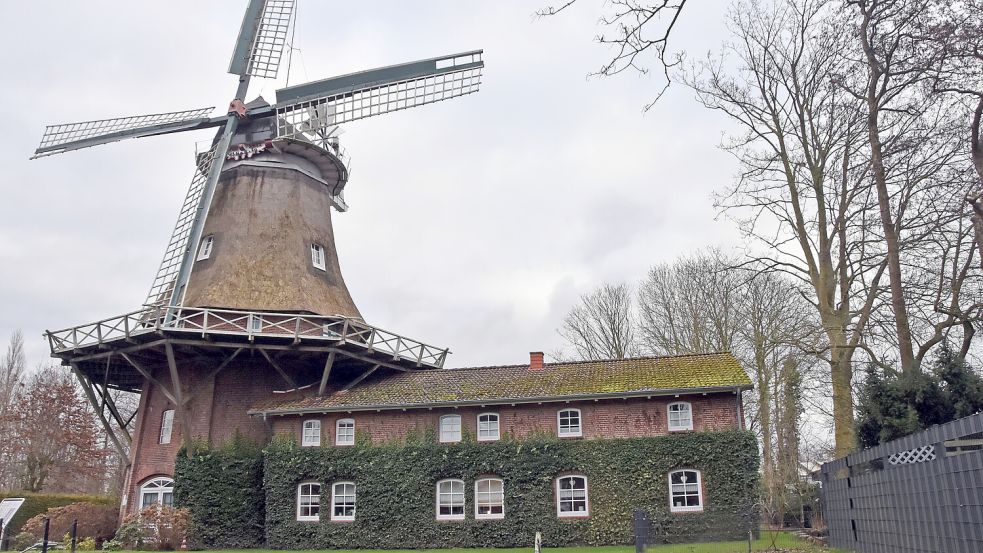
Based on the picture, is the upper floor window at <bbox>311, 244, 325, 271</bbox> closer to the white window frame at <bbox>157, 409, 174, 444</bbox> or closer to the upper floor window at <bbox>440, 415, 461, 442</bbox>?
the white window frame at <bbox>157, 409, 174, 444</bbox>

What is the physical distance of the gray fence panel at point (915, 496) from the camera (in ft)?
31.2

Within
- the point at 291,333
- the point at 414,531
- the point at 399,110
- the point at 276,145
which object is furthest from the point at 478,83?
the point at 414,531

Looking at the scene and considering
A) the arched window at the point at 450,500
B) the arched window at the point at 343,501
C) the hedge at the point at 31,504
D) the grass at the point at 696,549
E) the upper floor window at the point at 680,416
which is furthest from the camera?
the hedge at the point at 31,504

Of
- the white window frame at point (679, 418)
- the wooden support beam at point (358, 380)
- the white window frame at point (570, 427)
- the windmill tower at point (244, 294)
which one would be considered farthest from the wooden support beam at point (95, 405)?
the white window frame at point (679, 418)

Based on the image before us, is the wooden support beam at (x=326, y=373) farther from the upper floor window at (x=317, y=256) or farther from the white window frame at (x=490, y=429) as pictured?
the white window frame at (x=490, y=429)

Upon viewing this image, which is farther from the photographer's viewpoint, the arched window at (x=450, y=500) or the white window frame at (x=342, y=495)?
the white window frame at (x=342, y=495)

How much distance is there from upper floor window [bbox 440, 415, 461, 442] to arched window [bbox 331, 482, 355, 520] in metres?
3.20

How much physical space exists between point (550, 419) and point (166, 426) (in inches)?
521

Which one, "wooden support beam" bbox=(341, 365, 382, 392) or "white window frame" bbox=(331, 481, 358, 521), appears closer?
"white window frame" bbox=(331, 481, 358, 521)

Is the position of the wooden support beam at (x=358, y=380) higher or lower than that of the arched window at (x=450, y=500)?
higher

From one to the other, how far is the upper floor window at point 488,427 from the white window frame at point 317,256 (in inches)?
354

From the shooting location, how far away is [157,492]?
2505 centimetres

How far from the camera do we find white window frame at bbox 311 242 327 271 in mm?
27969

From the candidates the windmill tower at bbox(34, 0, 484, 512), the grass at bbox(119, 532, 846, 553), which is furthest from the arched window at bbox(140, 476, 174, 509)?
the grass at bbox(119, 532, 846, 553)
